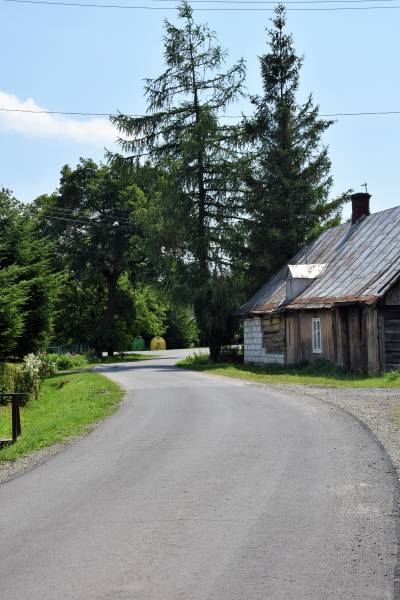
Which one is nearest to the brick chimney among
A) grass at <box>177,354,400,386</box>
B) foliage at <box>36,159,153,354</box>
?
grass at <box>177,354,400,386</box>

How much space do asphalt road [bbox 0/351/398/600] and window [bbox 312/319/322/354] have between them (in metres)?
15.0

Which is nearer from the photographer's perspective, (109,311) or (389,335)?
(389,335)

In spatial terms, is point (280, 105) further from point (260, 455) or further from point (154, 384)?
point (260, 455)

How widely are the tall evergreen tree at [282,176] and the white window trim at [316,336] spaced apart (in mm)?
11316

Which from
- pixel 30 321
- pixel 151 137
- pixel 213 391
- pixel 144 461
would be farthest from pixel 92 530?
pixel 151 137

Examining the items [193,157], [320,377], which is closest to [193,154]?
[193,157]

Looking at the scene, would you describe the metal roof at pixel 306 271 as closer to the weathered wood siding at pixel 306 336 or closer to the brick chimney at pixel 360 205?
the weathered wood siding at pixel 306 336

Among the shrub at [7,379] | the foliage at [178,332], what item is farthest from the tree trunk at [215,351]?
the foliage at [178,332]

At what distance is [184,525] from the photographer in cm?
651

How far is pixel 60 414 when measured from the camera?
16.8m

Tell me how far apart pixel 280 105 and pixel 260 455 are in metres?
35.8

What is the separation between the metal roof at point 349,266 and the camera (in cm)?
2436

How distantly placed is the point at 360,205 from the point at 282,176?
29.7ft

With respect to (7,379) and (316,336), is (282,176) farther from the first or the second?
(7,379)
